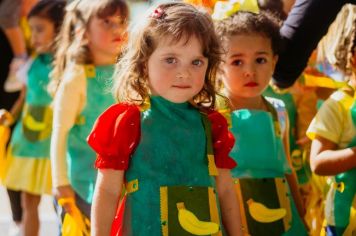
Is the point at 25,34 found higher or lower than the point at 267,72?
lower

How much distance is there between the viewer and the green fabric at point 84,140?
4.41m

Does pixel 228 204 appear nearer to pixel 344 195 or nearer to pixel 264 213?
pixel 264 213

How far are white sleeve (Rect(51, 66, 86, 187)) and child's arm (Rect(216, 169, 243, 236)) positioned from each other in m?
1.34

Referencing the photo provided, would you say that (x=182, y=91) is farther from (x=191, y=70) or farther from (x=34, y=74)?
(x=34, y=74)

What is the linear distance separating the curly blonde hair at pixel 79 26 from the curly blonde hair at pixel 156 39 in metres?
1.53

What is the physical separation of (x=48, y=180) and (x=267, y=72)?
89.9 inches

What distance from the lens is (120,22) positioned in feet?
15.5

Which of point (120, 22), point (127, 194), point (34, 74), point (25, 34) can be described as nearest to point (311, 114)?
point (120, 22)

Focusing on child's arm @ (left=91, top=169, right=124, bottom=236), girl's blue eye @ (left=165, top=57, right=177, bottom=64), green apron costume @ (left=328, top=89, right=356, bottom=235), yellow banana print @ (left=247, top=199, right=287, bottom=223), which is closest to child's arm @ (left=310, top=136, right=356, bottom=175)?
green apron costume @ (left=328, top=89, right=356, bottom=235)

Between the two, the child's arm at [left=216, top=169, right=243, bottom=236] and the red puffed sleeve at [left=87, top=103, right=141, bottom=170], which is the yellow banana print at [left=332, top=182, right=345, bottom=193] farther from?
the red puffed sleeve at [left=87, top=103, right=141, bottom=170]

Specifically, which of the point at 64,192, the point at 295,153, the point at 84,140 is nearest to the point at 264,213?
the point at 64,192

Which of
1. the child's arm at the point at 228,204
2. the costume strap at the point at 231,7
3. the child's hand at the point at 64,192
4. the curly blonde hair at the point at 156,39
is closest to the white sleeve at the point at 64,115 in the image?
the child's hand at the point at 64,192

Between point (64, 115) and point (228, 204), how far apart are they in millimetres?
1512

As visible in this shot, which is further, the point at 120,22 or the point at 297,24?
the point at 120,22
